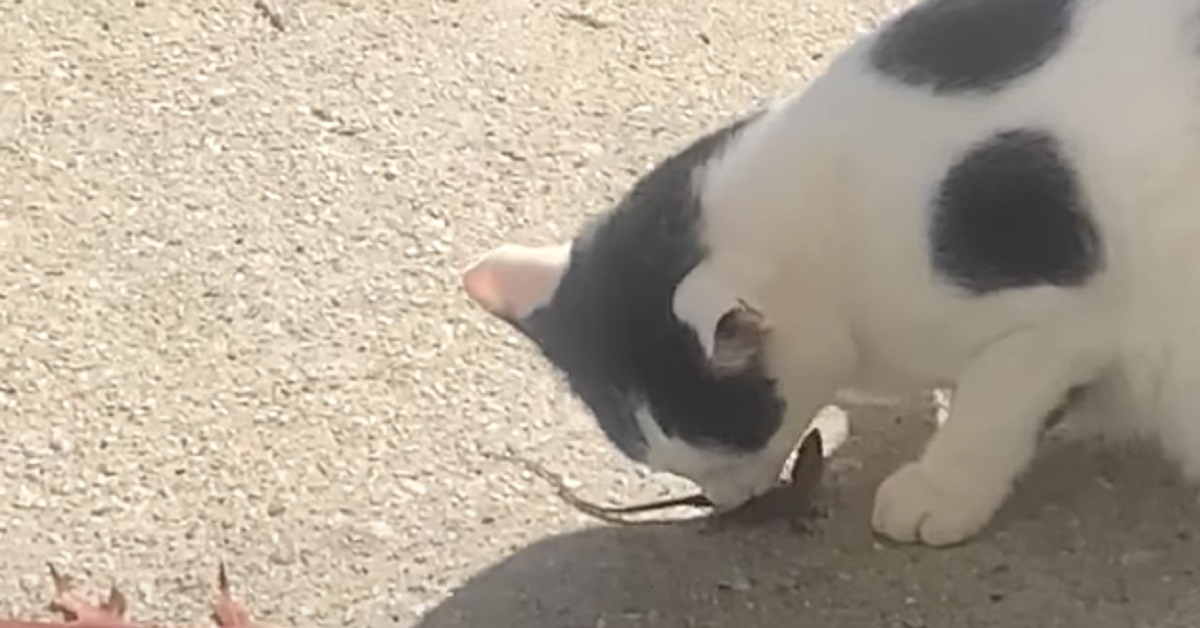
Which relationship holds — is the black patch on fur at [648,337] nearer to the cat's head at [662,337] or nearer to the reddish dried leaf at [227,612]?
the cat's head at [662,337]

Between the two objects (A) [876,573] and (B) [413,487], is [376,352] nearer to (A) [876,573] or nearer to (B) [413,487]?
(B) [413,487]

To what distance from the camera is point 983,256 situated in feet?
4.79

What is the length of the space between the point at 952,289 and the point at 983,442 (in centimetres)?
11

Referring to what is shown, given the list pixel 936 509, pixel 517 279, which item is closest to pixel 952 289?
pixel 936 509

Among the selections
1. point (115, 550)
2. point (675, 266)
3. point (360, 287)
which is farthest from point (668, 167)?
point (115, 550)

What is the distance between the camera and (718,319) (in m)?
1.40

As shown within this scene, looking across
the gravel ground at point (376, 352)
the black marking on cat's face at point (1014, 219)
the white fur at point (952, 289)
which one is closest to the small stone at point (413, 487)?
the gravel ground at point (376, 352)

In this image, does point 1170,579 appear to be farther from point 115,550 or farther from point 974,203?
point 115,550

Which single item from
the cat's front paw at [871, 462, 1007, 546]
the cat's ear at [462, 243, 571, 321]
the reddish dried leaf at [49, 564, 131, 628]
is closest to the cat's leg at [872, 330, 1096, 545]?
the cat's front paw at [871, 462, 1007, 546]

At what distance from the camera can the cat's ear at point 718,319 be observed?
1406 mm

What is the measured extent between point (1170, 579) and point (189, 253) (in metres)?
0.82

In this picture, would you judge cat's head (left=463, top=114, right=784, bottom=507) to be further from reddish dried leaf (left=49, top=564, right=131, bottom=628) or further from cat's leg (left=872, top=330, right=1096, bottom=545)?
reddish dried leaf (left=49, top=564, right=131, bottom=628)

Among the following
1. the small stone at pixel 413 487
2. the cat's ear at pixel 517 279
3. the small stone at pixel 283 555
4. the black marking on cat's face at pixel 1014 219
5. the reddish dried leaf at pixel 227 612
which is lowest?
the small stone at pixel 283 555

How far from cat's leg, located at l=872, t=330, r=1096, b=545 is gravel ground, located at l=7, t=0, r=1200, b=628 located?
0.9 inches
